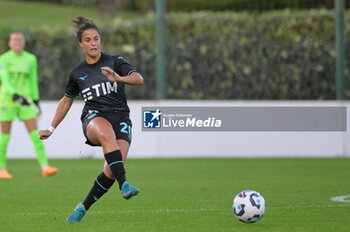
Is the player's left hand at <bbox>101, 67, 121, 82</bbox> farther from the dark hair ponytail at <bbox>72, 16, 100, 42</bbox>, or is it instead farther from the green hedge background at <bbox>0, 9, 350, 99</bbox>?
the green hedge background at <bbox>0, 9, 350, 99</bbox>

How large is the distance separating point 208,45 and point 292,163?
3.86 m

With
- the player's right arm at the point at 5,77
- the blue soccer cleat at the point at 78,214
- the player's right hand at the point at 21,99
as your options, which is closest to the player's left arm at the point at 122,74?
the blue soccer cleat at the point at 78,214

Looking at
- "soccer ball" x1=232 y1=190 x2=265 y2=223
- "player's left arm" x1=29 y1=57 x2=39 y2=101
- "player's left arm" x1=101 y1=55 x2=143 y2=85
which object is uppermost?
"player's left arm" x1=101 y1=55 x2=143 y2=85

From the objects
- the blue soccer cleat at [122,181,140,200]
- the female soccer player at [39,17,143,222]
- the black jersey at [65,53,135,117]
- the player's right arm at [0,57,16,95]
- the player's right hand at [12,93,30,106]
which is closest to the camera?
the blue soccer cleat at [122,181,140,200]

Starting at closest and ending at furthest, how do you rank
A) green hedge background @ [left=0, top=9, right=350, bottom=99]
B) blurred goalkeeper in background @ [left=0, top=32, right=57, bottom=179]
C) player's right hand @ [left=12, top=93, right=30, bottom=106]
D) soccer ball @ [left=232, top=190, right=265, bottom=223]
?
soccer ball @ [left=232, top=190, right=265, bottom=223] < player's right hand @ [left=12, top=93, right=30, bottom=106] < blurred goalkeeper in background @ [left=0, top=32, right=57, bottom=179] < green hedge background @ [left=0, top=9, right=350, bottom=99]

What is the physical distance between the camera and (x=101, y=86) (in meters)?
7.23

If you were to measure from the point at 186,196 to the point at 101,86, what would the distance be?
2.65 m

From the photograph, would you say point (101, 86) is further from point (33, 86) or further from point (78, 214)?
point (33, 86)

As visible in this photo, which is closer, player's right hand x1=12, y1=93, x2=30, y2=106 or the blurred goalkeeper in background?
player's right hand x1=12, y1=93, x2=30, y2=106

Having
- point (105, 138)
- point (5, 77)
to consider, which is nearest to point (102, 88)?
point (105, 138)

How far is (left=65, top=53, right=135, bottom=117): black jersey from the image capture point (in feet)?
23.7

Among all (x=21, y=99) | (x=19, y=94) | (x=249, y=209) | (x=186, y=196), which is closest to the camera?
(x=249, y=209)

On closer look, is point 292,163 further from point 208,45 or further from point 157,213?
point 157,213

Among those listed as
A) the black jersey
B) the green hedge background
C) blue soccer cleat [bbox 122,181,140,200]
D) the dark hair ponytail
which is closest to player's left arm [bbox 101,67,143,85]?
the black jersey
